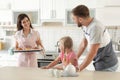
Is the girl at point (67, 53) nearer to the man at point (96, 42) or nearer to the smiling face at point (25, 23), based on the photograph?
the man at point (96, 42)

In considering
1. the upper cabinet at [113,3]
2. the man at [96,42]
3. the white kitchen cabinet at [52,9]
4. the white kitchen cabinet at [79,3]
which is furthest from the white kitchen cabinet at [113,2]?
the man at [96,42]

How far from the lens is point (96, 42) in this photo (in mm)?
2395

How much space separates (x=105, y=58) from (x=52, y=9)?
1.96m

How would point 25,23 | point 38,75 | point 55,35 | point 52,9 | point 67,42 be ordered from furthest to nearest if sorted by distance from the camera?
point 55,35 → point 52,9 → point 25,23 → point 67,42 → point 38,75

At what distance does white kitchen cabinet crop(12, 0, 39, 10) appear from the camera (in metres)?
4.35

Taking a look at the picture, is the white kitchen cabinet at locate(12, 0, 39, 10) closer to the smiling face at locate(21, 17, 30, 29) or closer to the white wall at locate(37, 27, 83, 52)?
the white wall at locate(37, 27, 83, 52)

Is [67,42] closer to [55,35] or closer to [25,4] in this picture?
[25,4]

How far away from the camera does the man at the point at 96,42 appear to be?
94.2 inches

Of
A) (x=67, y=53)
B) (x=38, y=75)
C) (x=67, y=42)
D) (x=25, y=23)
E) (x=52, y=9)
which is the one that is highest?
(x=52, y=9)

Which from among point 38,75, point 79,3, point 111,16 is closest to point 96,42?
point 38,75

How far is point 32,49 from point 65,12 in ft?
4.37

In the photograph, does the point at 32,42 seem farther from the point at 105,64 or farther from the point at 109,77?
the point at 109,77

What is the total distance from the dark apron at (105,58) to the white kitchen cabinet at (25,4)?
6.76 feet

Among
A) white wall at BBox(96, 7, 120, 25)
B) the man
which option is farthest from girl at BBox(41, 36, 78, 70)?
white wall at BBox(96, 7, 120, 25)
